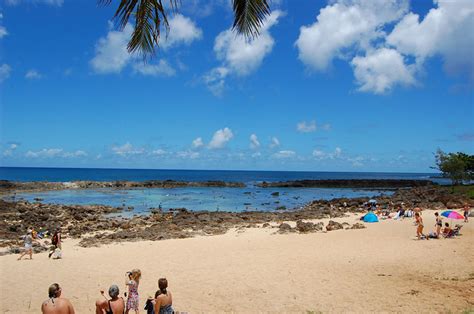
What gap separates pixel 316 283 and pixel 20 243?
16.0 metres

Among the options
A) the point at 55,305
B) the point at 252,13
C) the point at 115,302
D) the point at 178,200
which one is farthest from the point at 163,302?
the point at 178,200

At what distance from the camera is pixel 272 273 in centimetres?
1315

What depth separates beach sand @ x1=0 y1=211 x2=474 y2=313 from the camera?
396 inches

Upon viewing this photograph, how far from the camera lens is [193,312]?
9547 mm

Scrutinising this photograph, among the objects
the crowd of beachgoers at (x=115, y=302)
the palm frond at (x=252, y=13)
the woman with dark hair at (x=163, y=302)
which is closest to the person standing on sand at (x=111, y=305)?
the crowd of beachgoers at (x=115, y=302)

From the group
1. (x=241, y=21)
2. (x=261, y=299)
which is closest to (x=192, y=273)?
(x=261, y=299)

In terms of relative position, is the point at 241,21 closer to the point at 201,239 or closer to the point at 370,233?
the point at 201,239

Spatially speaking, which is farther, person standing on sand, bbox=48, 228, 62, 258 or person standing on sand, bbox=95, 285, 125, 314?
person standing on sand, bbox=48, 228, 62, 258

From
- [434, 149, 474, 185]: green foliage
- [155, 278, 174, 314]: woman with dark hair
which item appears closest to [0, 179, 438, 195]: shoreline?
[434, 149, 474, 185]: green foliage

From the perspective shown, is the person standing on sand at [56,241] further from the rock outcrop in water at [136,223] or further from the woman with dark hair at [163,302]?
the woman with dark hair at [163,302]

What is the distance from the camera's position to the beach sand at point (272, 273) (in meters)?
10.1

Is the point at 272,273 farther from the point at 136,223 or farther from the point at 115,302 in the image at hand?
the point at 136,223

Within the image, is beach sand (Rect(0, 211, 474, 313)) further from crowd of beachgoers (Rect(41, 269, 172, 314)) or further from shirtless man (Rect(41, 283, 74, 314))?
shirtless man (Rect(41, 283, 74, 314))

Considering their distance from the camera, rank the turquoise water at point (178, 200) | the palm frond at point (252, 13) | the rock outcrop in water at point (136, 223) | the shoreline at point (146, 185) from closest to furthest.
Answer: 1. the palm frond at point (252, 13)
2. the rock outcrop in water at point (136, 223)
3. the turquoise water at point (178, 200)
4. the shoreline at point (146, 185)
